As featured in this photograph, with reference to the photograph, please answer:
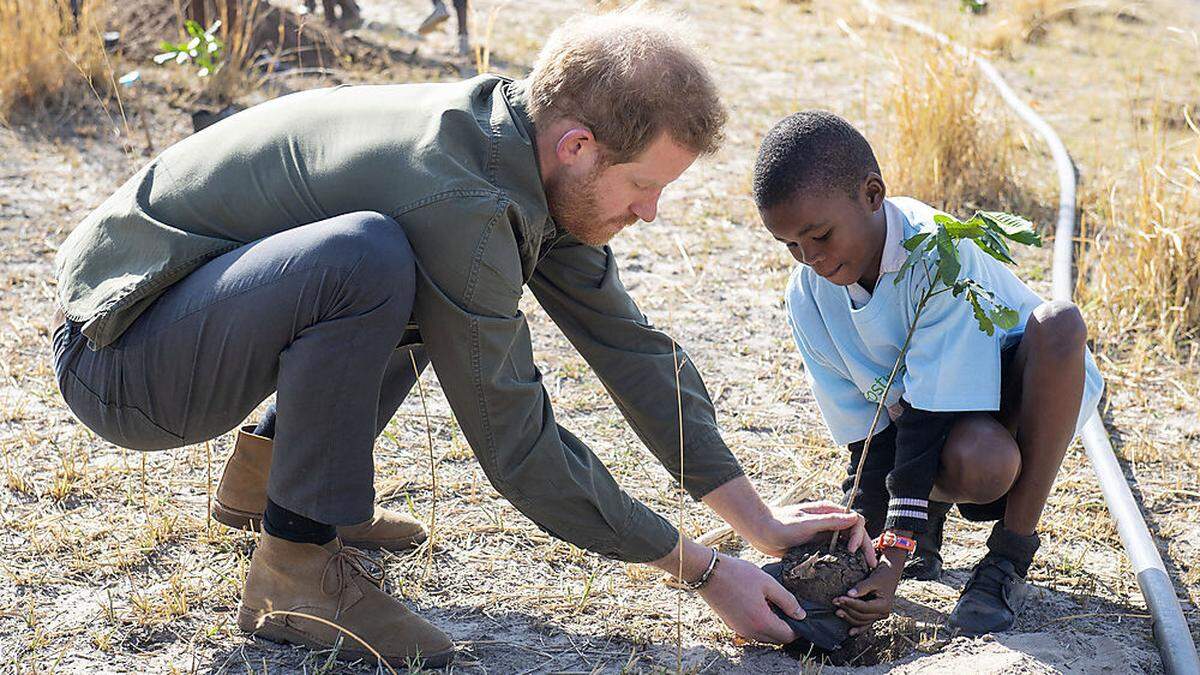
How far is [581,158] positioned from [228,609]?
1.23 metres

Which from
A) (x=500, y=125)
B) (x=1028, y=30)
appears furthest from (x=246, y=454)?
(x=1028, y=30)

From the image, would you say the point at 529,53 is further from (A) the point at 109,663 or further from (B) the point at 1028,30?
(A) the point at 109,663

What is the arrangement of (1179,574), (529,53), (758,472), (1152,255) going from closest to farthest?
1. (1179,574)
2. (758,472)
3. (1152,255)
4. (529,53)

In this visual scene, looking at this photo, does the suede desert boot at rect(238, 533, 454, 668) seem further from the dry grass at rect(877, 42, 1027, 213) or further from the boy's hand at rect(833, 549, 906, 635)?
the dry grass at rect(877, 42, 1027, 213)

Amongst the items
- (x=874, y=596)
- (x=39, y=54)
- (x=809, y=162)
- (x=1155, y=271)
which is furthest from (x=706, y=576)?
(x=39, y=54)

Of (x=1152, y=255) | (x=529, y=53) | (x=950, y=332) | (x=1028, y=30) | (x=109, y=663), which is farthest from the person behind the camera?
(x=1028, y=30)

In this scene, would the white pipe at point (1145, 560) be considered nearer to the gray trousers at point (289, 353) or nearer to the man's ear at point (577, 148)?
the man's ear at point (577, 148)

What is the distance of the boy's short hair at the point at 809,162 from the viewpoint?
8.72ft

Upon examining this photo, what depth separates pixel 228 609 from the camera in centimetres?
270

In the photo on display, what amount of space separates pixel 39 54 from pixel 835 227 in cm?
467

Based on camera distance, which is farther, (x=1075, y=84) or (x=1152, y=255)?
(x=1075, y=84)

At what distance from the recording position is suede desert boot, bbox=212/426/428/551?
2848 millimetres

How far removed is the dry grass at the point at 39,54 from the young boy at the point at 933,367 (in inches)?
168

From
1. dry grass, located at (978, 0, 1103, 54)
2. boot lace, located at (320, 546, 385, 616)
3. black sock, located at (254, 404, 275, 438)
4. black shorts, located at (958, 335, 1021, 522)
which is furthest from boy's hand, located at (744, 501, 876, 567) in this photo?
dry grass, located at (978, 0, 1103, 54)
